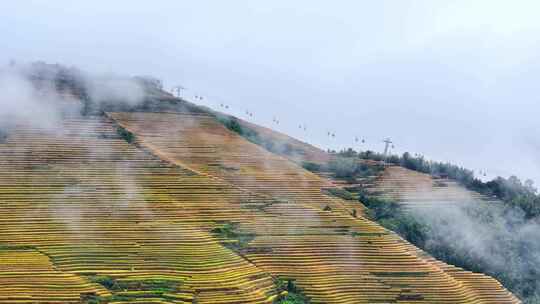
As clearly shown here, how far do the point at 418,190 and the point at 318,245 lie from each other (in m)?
22.7

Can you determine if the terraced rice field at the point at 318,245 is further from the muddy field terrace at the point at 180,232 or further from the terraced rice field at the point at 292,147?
the terraced rice field at the point at 292,147

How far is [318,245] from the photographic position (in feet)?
147

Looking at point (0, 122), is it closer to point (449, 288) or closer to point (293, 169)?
point (293, 169)

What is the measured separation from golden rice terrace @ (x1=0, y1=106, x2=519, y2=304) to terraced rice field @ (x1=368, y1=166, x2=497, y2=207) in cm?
650

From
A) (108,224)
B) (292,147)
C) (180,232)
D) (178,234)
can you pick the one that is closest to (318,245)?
(180,232)

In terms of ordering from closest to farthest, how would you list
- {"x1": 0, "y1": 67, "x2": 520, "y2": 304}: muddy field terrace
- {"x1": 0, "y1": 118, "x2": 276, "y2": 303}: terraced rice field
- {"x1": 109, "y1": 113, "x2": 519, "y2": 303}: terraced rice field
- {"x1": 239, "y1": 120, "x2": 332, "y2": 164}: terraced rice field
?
{"x1": 0, "y1": 118, "x2": 276, "y2": 303}: terraced rice field → {"x1": 0, "y1": 67, "x2": 520, "y2": 304}: muddy field terrace → {"x1": 109, "y1": 113, "x2": 519, "y2": 303}: terraced rice field → {"x1": 239, "y1": 120, "x2": 332, "y2": 164}: terraced rice field

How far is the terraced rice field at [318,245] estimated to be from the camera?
41500mm

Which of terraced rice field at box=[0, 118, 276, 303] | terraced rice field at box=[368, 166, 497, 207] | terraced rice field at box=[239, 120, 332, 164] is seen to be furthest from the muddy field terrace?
terraced rice field at box=[239, 120, 332, 164]

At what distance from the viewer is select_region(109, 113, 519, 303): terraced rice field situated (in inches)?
1634

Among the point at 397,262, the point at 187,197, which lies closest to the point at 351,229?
the point at 397,262

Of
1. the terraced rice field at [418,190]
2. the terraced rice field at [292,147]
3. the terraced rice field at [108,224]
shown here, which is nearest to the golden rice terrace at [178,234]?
the terraced rice field at [108,224]

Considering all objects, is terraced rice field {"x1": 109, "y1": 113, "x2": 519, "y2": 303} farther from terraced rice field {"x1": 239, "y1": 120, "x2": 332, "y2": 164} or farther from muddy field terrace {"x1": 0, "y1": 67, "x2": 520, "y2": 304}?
terraced rice field {"x1": 239, "y1": 120, "x2": 332, "y2": 164}

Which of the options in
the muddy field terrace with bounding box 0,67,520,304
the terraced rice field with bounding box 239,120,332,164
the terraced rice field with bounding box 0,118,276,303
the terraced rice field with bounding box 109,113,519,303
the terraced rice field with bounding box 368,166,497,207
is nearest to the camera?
the terraced rice field with bounding box 0,118,276,303

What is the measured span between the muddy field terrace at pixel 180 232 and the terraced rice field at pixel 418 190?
5.69 m
